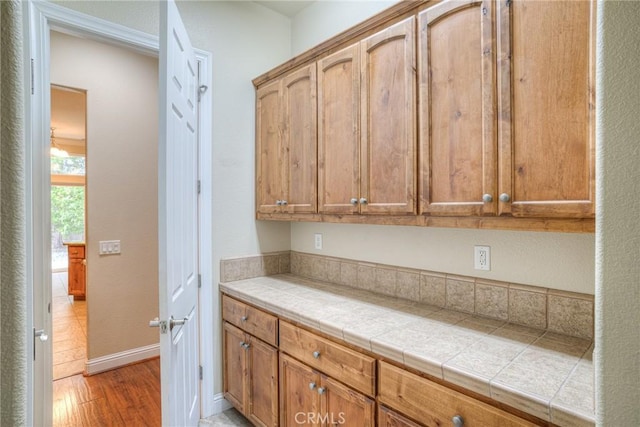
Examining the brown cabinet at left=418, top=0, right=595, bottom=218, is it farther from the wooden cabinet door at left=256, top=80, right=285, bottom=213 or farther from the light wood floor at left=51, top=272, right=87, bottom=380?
the light wood floor at left=51, top=272, right=87, bottom=380

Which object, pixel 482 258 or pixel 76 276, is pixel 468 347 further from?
pixel 76 276

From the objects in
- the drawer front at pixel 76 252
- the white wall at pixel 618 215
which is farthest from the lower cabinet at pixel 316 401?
the drawer front at pixel 76 252

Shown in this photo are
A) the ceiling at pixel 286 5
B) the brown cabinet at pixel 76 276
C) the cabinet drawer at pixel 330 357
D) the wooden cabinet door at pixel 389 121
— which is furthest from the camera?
the brown cabinet at pixel 76 276

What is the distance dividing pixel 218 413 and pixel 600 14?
2.60 metres

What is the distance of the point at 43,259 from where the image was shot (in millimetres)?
1561

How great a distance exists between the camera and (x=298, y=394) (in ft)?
5.34

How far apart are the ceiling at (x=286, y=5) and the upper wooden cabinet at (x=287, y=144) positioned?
24.1 inches

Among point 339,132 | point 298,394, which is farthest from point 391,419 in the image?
point 339,132

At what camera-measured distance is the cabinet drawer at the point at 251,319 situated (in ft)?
5.86

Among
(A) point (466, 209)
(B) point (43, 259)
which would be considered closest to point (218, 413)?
(B) point (43, 259)

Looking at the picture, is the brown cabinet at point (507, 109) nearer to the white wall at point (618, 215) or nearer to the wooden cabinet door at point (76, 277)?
the white wall at point (618, 215)

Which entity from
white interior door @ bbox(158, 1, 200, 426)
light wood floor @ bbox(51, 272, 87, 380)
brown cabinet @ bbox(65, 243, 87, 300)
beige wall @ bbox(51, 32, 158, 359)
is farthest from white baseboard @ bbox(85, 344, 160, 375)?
brown cabinet @ bbox(65, 243, 87, 300)

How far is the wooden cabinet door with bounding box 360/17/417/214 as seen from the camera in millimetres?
1463

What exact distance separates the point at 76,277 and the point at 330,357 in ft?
17.1
